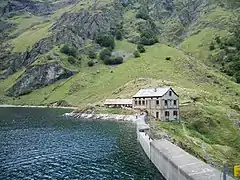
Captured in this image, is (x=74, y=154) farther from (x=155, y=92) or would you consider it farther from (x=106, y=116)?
(x=106, y=116)

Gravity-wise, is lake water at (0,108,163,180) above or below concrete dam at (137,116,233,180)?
below

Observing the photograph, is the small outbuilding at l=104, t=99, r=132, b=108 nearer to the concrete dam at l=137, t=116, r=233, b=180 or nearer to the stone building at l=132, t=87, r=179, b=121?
the stone building at l=132, t=87, r=179, b=121

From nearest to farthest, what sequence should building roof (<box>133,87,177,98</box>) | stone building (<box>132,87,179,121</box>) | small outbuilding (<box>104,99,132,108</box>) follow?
stone building (<box>132,87,179,121</box>), building roof (<box>133,87,177,98</box>), small outbuilding (<box>104,99,132,108</box>)

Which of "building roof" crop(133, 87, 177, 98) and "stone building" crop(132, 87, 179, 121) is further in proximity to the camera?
"building roof" crop(133, 87, 177, 98)

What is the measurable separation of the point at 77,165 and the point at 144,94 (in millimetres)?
66231

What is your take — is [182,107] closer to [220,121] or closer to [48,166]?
[220,121]

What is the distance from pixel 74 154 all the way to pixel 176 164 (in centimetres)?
2679

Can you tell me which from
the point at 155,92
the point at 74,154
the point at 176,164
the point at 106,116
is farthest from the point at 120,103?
the point at 176,164

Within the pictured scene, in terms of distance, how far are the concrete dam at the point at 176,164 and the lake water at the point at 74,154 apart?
183 cm

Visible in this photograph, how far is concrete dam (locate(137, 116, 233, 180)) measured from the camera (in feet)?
123

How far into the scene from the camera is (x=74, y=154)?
6262 centimetres

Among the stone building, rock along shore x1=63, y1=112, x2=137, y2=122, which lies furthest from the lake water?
rock along shore x1=63, y1=112, x2=137, y2=122

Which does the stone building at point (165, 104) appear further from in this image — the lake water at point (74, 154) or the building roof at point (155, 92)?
the lake water at point (74, 154)

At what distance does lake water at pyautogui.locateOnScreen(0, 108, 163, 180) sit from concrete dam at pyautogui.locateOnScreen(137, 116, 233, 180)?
1827mm
